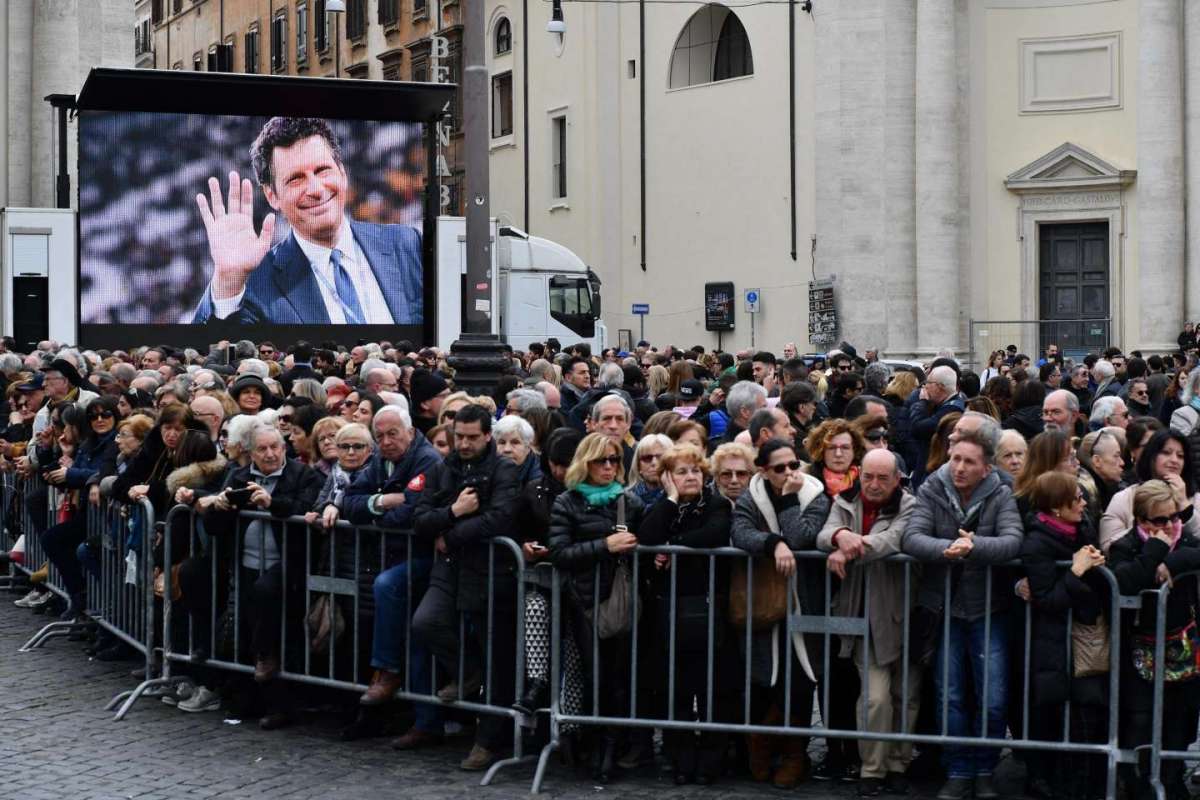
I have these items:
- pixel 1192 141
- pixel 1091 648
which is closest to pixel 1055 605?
pixel 1091 648

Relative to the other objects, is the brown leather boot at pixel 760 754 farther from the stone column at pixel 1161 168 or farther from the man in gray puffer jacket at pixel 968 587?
the stone column at pixel 1161 168

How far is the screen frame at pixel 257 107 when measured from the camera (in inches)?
1148

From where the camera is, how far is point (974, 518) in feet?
26.8

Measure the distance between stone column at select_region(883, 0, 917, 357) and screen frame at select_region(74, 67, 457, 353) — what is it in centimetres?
855

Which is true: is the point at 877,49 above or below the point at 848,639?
above

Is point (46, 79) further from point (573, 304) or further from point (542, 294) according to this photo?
point (573, 304)

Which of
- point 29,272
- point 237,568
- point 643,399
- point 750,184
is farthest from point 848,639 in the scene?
point 750,184

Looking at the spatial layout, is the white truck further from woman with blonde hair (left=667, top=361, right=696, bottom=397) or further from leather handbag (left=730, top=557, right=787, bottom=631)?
leather handbag (left=730, top=557, right=787, bottom=631)

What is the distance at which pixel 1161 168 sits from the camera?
32.1m

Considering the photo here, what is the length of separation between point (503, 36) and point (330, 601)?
38.1m

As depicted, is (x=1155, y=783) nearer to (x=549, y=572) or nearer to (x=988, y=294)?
(x=549, y=572)

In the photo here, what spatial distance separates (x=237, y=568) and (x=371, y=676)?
0.99 meters

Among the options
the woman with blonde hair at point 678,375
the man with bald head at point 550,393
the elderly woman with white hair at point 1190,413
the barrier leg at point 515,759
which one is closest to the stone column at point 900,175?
the woman with blonde hair at point 678,375

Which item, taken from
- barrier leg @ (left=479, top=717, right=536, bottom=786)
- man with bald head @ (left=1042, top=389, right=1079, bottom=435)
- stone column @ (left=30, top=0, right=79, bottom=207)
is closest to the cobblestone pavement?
barrier leg @ (left=479, top=717, right=536, bottom=786)
